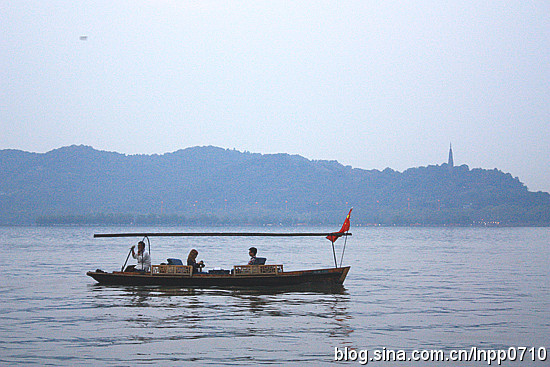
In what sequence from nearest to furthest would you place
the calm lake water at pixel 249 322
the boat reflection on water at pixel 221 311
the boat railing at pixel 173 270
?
1. the calm lake water at pixel 249 322
2. the boat reflection on water at pixel 221 311
3. the boat railing at pixel 173 270

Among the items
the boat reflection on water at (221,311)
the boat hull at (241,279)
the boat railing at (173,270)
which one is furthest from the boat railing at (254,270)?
the boat railing at (173,270)

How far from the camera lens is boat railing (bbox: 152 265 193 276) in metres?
35.1

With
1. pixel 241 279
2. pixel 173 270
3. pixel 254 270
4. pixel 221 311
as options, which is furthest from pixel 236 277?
pixel 221 311

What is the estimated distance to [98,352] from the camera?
19.9 metres

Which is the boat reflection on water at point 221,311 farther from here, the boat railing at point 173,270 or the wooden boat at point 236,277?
the boat railing at point 173,270

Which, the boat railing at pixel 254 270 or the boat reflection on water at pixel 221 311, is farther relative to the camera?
the boat railing at pixel 254 270

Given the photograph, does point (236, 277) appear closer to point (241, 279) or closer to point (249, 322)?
point (241, 279)

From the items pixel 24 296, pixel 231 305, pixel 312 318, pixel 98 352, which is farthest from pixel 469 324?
pixel 24 296

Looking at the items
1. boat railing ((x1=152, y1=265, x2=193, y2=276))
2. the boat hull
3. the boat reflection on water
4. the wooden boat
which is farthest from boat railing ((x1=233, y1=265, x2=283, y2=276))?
boat railing ((x1=152, y1=265, x2=193, y2=276))

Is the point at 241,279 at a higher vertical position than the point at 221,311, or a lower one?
higher

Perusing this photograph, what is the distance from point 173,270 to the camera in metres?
35.3

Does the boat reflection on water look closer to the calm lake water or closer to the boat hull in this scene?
the calm lake water

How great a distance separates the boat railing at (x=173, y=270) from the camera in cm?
3509

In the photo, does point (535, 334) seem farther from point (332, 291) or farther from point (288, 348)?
point (332, 291)
